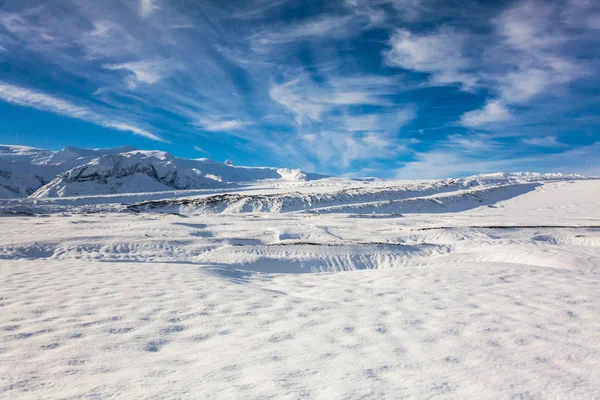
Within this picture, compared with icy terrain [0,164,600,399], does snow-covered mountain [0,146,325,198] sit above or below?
above

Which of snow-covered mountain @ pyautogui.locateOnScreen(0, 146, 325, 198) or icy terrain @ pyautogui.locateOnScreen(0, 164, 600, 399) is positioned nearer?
icy terrain @ pyautogui.locateOnScreen(0, 164, 600, 399)

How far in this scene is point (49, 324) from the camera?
4344 mm

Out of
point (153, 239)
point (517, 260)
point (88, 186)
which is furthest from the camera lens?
point (88, 186)

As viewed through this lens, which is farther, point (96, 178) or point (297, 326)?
point (96, 178)

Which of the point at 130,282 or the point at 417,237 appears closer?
the point at 130,282

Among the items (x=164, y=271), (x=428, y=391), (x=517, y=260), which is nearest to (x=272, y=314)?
(x=428, y=391)

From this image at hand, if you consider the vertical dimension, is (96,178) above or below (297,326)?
above

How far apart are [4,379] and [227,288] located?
4.07 meters

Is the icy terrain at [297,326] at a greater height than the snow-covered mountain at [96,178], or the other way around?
the snow-covered mountain at [96,178]

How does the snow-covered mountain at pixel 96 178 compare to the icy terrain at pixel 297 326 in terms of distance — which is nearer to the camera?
the icy terrain at pixel 297 326

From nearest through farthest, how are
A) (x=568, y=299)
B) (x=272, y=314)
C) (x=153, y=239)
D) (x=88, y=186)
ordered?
(x=272, y=314)
(x=568, y=299)
(x=153, y=239)
(x=88, y=186)

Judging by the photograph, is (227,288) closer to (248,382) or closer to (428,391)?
(248,382)

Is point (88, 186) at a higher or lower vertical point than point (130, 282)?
higher

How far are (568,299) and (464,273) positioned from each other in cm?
259
